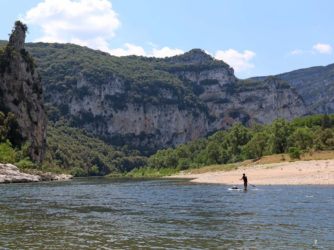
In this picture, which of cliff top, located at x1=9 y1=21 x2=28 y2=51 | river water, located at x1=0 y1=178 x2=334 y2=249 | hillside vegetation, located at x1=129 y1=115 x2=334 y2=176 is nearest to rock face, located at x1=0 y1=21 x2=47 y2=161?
cliff top, located at x1=9 y1=21 x2=28 y2=51

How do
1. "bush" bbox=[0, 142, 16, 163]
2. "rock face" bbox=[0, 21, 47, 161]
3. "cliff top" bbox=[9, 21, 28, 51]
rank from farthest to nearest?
"cliff top" bbox=[9, 21, 28, 51] → "rock face" bbox=[0, 21, 47, 161] → "bush" bbox=[0, 142, 16, 163]

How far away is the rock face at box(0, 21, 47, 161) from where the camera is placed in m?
Answer: 159

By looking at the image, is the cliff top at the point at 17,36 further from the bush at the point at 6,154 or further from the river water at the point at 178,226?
the river water at the point at 178,226

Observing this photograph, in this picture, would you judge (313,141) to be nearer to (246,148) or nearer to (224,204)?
(246,148)

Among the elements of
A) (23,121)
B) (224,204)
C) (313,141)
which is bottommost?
(224,204)

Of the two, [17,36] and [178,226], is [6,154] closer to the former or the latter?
[17,36]

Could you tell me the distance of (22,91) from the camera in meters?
164

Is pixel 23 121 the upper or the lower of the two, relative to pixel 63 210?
upper

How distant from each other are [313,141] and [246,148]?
27.8 m

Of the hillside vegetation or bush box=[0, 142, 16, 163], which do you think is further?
bush box=[0, 142, 16, 163]

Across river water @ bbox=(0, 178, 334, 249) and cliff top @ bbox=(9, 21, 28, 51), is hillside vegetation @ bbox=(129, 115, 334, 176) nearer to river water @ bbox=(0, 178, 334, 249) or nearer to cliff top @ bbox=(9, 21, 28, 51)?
river water @ bbox=(0, 178, 334, 249)

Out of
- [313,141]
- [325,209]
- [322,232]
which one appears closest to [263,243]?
[322,232]

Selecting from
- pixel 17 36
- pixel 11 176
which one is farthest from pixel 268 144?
pixel 17 36

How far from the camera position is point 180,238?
21.3 metres
